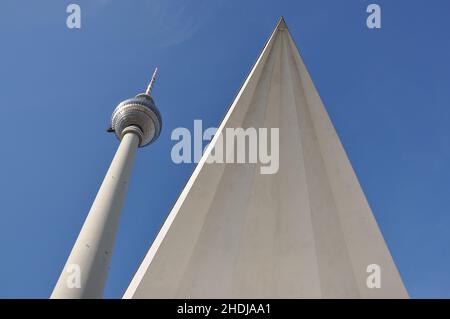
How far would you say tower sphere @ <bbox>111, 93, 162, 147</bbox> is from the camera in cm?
2530

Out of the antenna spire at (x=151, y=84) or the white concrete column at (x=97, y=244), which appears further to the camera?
the antenna spire at (x=151, y=84)

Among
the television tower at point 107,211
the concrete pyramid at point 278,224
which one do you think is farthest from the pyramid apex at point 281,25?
the television tower at point 107,211

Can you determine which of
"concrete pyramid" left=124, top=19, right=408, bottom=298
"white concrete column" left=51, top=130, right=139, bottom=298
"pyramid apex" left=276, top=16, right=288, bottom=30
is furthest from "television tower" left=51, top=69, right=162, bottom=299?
"pyramid apex" left=276, top=16, right=288, bottom=30

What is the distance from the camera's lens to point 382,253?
13938mm

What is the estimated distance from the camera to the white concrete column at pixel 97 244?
10977 millimetres

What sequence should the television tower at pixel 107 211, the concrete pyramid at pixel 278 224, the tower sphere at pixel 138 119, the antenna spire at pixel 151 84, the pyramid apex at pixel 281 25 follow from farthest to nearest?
the antenna spire at pixel 151 84 → the tower sphere at pixel 138 119 → the pyramid apex at pixel 281 25 → the concrete pyramid at pixel 278 224 → the television tower at pixel 107 211

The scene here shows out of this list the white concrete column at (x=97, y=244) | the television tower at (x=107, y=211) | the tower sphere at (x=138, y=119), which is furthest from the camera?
the tower sphere at (x=138, y=119)

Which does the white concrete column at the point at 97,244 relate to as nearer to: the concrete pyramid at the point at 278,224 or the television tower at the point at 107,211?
the television tower at the point at 107,211

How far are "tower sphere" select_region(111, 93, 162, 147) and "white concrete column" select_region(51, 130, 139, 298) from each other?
5.31m

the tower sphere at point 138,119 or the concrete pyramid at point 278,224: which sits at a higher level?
the tower sphere at point 138,119

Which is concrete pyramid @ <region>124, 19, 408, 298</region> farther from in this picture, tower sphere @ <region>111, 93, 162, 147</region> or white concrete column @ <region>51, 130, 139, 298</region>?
tower sphere @ <region>111, 93, 162, 147</region>

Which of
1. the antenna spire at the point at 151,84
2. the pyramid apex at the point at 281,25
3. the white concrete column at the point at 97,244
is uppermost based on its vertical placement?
the antenna spire at the point at 151,84
